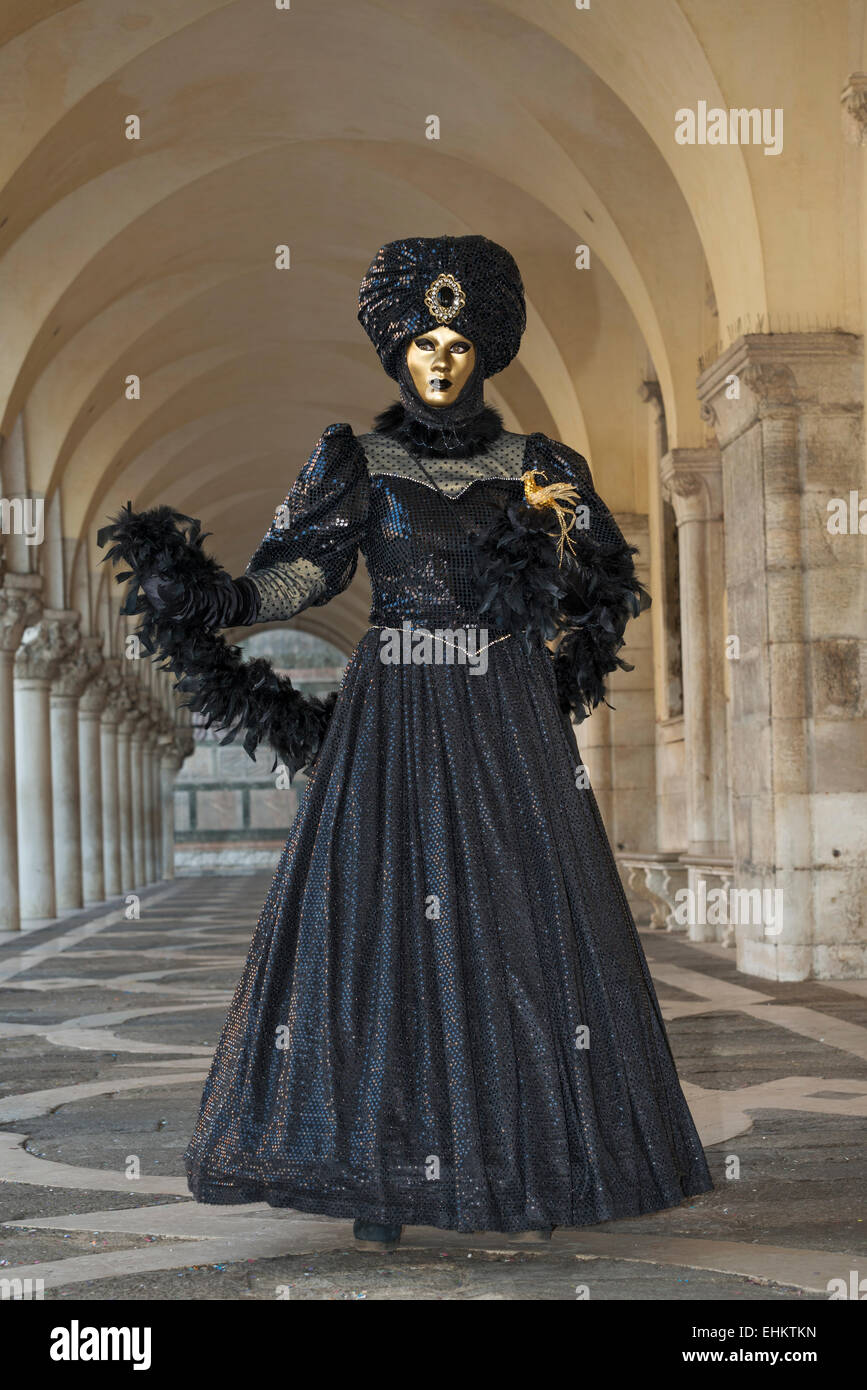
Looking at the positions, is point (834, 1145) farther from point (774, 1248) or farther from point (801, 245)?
point (801, 245)

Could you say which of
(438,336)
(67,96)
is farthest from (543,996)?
(67,96)

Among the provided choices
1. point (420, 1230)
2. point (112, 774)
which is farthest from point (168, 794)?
point (420, 1230)

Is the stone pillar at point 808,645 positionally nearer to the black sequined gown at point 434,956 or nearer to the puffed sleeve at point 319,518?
the black sequined gown at point 434,956

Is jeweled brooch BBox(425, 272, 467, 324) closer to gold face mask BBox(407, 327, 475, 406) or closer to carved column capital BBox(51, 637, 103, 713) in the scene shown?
gold face mask BBox(407, 327, 475, 406)

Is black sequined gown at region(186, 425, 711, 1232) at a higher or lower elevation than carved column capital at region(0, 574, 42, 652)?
lower

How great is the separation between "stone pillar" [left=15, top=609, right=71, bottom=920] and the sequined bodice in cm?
1541

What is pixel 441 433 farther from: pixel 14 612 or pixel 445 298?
pixel 14 612

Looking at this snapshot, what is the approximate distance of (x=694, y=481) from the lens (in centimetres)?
1330

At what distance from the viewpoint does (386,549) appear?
141 inches

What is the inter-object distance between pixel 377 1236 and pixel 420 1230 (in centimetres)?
30

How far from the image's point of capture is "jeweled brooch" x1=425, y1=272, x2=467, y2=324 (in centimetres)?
360

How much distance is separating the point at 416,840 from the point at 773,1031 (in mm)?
4002

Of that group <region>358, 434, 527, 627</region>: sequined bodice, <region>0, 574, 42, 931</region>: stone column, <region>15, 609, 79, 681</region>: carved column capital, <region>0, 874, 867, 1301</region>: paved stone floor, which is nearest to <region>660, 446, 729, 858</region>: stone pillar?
<region>0, 874, 867, 1301</region>: paved stone floor

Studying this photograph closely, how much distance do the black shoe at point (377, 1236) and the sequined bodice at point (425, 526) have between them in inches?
46.3
